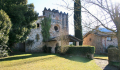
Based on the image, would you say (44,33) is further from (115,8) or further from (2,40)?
(115,8)

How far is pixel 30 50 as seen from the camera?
56.6 feet

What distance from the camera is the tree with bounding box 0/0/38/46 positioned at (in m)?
10.7

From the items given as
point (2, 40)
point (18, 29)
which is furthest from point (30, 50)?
point (2, 40)

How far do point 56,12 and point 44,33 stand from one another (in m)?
5.74

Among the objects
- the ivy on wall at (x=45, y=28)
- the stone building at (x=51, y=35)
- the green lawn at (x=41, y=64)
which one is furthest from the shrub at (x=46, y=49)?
the green lawn at (x=41, y=64)

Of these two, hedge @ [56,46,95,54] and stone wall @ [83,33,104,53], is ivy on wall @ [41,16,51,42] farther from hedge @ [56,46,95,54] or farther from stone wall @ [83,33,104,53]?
stone wall @ [83,33,104,53]

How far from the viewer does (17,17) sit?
11.4m

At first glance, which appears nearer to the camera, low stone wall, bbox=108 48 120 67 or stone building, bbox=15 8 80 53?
low stone wall, bbox=108 48 120 67

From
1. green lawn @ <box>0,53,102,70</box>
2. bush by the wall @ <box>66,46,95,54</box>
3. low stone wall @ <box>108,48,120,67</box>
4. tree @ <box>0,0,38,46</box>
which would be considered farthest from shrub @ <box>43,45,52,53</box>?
low stone wall @ <box>108,48,120,67</box>

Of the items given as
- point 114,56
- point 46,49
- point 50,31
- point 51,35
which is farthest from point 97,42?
point 114,56

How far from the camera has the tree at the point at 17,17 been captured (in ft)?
35.1

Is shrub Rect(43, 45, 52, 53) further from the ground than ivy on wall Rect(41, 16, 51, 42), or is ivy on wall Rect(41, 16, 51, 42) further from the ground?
ivy on wall Rect(41, 16, 51, 42)

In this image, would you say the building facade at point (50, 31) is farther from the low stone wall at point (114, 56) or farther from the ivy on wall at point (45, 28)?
the low stone wall at point (114, 56)

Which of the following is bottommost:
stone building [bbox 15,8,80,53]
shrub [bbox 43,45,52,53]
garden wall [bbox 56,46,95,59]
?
shrub [bbox 43,45,52,53]
